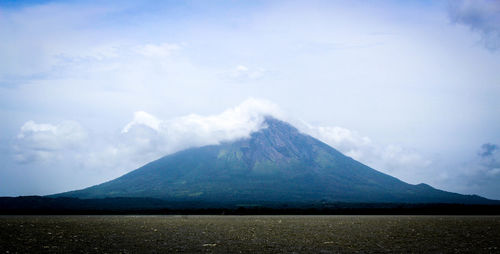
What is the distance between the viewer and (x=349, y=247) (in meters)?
28.4

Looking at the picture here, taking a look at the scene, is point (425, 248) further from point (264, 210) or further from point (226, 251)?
point (264, 210)

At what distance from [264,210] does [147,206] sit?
64399 millimetres

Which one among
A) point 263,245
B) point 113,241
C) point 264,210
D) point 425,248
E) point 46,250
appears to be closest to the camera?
point 46,250

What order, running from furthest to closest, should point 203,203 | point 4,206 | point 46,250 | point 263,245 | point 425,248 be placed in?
point 4,206, point 203,203, point 263,245, point 425,248, point 46,250

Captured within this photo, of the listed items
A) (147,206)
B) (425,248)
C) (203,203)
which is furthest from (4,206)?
(425,248)

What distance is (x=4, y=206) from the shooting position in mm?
195000

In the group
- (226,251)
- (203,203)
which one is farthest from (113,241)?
(203,203)

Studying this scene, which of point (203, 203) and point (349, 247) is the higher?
point (203, 203)

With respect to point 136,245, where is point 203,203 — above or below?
above

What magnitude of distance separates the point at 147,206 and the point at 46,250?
16005cm

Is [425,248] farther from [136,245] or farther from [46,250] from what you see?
[46,250]

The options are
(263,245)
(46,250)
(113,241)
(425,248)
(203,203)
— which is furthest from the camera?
(203,203)

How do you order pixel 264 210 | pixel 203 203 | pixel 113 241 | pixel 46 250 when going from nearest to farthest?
1. pixel 46 250
2. pixel 113 241
3. pixel 264 210
4. pixel 203 203

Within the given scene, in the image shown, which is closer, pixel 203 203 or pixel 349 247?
pixel 349 247
